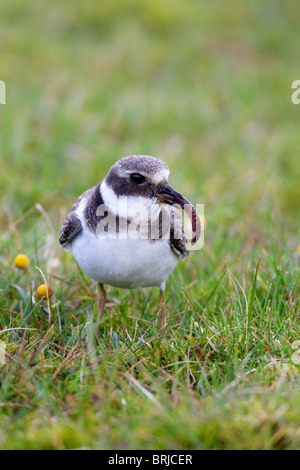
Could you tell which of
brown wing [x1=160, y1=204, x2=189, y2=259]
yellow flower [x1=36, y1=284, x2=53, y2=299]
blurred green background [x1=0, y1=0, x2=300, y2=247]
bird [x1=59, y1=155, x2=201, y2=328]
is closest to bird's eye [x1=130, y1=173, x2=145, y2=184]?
bird [x1=59, y1=155, x2=201, y2=328]

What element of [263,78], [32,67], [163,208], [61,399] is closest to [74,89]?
[32,67]

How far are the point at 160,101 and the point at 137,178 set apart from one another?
17.4 feet

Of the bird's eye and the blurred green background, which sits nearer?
the bird's eye

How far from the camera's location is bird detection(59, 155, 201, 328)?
367cm

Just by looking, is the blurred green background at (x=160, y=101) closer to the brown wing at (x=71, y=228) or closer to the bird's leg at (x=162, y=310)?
the brown wing at (x=71, y=228)

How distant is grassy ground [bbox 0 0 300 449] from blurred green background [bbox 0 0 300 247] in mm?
31

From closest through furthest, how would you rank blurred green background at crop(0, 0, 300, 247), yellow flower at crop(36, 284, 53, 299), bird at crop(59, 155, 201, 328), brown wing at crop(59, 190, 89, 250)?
bird at crop(59, 155, 201, 328)
brown wing at crop(59, 190, 89, 250)
yellow flower at crop(36, 284, 53, 299)
blurred green background at crop(0, 0, 300, 247)

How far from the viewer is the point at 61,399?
3.19m

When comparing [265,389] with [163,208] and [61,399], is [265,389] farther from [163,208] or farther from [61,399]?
[163,208]

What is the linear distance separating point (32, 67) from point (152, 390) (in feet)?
25.3

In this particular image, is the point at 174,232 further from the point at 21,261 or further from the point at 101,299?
the point at 21,261

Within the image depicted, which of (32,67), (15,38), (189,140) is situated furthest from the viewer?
(15,38)

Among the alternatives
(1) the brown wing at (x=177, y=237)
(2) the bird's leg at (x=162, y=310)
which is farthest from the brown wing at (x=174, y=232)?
(2) the bird's leg at (x=162, y=310)

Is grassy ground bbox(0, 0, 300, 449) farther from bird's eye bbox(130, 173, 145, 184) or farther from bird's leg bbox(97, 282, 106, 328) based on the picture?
bird's eye bbox(130, 173, 145, 184)
